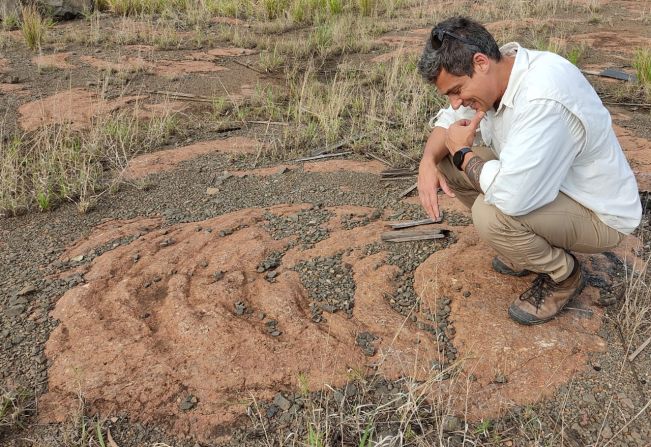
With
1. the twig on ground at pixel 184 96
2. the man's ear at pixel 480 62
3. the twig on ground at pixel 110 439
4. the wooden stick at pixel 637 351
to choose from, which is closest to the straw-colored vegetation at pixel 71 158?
the twig on ground at pixel 184 96

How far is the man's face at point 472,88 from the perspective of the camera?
2299 millimetres

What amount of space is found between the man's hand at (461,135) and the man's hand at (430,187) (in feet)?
0.62

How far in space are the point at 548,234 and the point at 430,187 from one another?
57cm

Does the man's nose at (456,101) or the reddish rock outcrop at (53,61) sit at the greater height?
the man's nose at (456,101)

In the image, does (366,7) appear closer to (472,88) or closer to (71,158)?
(71,158)

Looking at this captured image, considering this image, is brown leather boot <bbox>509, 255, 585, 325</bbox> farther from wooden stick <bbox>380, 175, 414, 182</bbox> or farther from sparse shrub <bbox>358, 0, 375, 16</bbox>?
sparse shrub <bbox>358, 0, 375, 16</bbox>

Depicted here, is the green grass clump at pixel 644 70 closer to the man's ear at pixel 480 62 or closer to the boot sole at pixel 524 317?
the boot sole at pixel 524 317

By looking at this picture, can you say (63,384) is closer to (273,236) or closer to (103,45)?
(273,236)

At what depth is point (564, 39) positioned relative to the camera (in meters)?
7.58

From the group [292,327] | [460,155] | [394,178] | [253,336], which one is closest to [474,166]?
[460,155]

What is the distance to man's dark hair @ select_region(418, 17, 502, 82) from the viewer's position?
2240mm

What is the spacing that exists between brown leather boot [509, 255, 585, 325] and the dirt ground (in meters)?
0.06

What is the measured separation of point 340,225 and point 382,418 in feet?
4.75

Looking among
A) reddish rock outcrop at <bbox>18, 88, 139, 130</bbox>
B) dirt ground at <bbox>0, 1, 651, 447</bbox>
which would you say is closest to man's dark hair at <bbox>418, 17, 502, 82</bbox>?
dirt ground at <bbox>0, 1, 651, 447</bbox>
